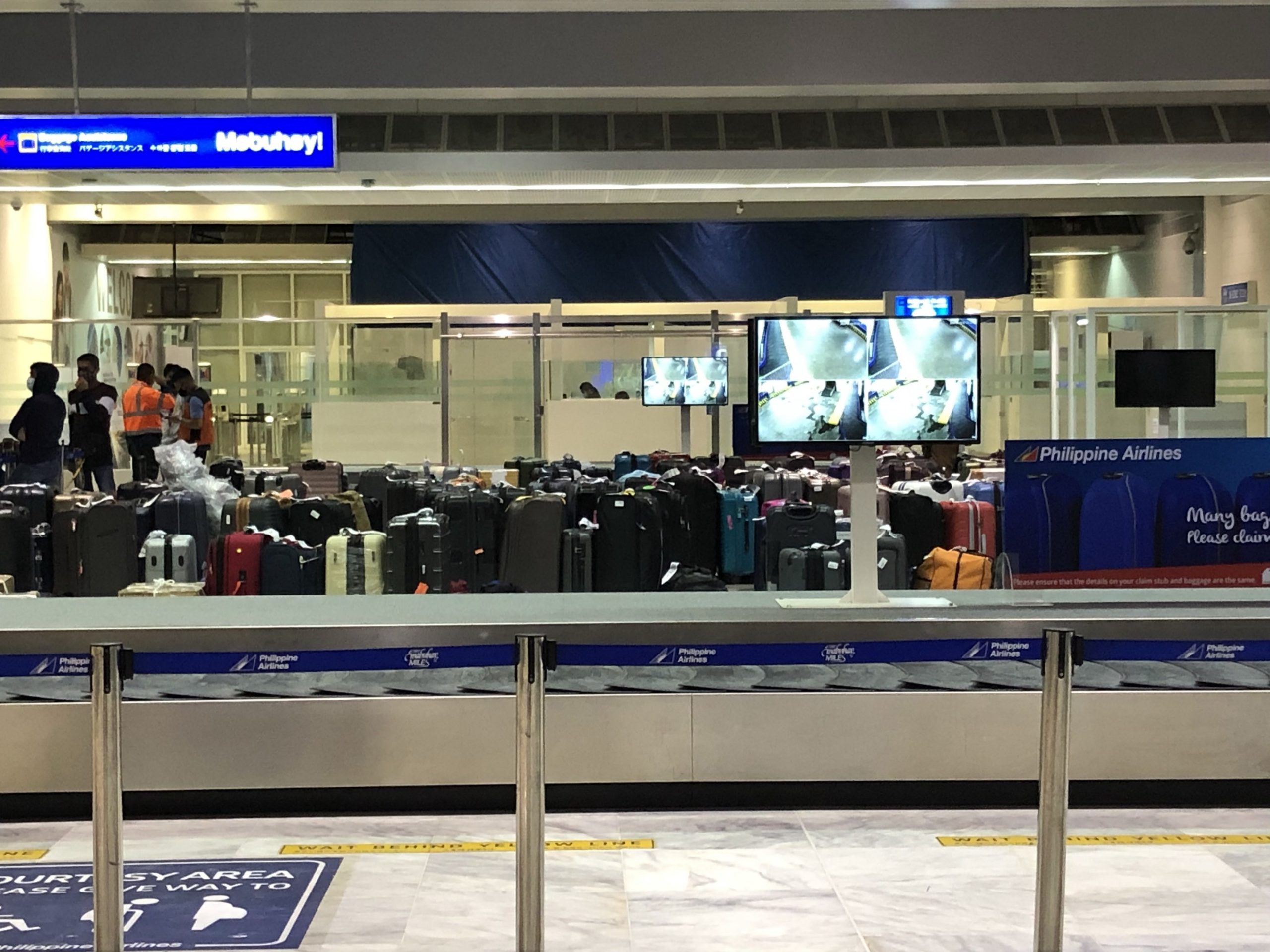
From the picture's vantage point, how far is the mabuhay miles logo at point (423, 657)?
3475 mm

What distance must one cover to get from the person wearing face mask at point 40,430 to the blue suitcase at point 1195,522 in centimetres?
938

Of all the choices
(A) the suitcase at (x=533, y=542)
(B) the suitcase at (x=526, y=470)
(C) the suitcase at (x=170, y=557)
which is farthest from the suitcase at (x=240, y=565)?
(B) the suitcase at (x=526, y=470)

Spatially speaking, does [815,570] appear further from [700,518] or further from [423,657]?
[423,657]

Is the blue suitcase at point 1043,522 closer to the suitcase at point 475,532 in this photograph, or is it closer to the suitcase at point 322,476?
the suitcase at point 475,532

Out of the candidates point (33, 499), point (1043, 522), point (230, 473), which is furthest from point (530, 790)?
point (230, 473)

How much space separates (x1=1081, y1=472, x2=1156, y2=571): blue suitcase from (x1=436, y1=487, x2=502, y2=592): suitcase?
14.4ft

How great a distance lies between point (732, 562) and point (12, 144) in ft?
17.9

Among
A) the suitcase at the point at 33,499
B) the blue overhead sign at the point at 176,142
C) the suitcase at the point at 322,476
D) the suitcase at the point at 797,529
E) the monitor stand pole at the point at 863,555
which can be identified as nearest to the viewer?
the monitor stand pole at the point at 863,555

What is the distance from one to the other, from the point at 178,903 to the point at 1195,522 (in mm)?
3145

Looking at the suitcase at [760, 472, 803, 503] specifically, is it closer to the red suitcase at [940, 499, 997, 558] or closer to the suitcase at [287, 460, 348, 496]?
the red suitcase at [940, 499, 997, 558]

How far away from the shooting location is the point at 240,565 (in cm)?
704

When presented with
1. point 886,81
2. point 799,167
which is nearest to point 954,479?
point 886,81

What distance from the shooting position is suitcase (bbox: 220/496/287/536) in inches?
327

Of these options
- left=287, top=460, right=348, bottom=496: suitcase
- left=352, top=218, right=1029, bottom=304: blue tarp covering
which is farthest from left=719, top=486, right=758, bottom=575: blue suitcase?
left=352, top=218, right=1029, bottom=304: blue tarp covering
